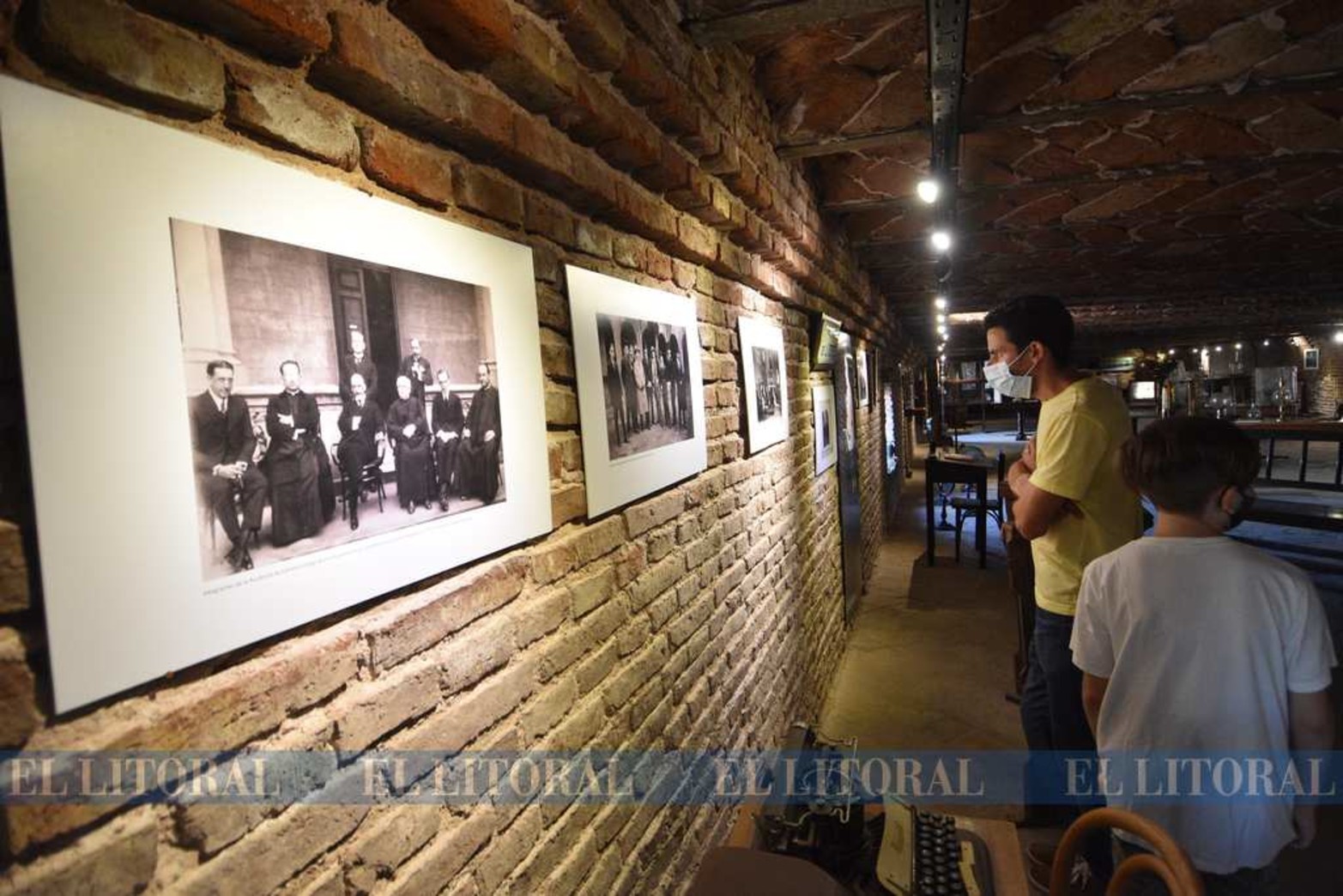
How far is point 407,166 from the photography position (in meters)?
1.05

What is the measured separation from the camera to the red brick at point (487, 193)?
3.84 ft

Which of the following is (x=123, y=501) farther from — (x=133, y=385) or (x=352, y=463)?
(x=352, y=463)

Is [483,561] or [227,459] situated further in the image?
[483,561]

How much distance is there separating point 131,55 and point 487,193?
1.95 feet

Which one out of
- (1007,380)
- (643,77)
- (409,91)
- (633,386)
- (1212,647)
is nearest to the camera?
(409,91)

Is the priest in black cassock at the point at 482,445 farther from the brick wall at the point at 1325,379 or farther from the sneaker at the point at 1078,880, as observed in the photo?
the brick wall at the point at 1325,379

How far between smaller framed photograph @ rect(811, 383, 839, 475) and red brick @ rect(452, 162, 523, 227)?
9.88ft

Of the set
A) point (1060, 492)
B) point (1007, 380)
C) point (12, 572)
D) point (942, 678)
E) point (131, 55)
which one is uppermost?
point (131, 55)

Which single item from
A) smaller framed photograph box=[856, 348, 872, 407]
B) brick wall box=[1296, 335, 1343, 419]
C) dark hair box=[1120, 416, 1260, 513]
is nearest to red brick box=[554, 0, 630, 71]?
dark hair box=[1120, 416, 1260, 513]

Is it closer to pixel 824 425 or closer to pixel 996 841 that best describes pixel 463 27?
pixel 996 841

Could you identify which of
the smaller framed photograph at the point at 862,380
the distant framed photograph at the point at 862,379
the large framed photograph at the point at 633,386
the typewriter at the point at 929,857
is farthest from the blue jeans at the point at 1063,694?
the smaller framed photograph at the point at 862,380

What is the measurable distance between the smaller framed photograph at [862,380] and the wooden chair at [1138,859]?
507 centimetres

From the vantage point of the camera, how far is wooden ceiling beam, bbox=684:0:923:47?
1844 mm

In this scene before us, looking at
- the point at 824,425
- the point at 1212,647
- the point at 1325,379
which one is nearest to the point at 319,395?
the point at 1212,647
